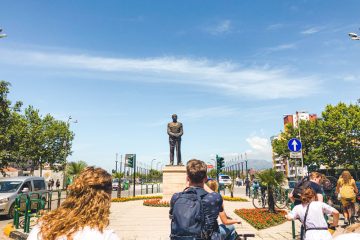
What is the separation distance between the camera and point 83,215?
2064 mm

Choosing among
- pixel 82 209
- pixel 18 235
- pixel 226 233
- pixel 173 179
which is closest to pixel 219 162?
pixel 173 179

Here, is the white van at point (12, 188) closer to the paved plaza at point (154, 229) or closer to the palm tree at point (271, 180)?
the paved plaza at point (154, 229)

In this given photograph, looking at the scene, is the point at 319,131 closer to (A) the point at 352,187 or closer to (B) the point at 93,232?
(A) the point at 352,187

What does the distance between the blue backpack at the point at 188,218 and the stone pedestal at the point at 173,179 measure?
50.2 feet

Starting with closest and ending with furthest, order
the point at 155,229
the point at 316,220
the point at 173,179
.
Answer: the point at 316,220 → the point at 155,229 → the point at 173,179

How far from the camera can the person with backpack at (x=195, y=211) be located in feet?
10.6

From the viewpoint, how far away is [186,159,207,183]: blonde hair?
3.74m

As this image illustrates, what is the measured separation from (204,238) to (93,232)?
168 centimetres

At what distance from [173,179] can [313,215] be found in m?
14.5

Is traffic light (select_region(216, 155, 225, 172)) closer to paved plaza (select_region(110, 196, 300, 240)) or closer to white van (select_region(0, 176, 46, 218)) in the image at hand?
paved plaza (select_region(110, 196, 300, 240))

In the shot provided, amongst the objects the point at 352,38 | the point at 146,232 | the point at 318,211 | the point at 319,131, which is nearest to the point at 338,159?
the point at 319,131

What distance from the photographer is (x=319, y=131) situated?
1796 inches

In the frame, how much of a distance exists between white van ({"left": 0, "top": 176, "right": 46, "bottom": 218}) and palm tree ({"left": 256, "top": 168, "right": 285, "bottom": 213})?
1027 centimetres

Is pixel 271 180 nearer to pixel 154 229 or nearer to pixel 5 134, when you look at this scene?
pixel 154 229
